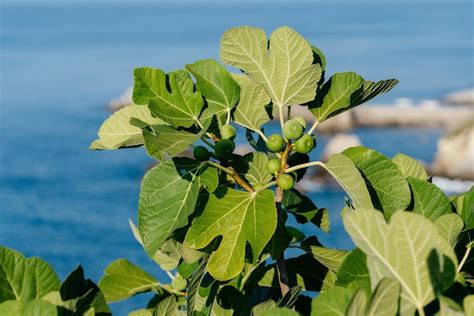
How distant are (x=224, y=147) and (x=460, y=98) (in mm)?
27543

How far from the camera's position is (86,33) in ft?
202

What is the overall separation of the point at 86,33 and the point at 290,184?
6264 cm

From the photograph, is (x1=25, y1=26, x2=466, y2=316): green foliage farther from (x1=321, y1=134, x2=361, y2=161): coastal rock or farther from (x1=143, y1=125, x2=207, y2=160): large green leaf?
(x1=321, y1=134, x2=361, y2=161): coastal rock

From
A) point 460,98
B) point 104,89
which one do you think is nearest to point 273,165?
point 460,98

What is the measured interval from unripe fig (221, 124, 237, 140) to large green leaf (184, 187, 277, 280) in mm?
74

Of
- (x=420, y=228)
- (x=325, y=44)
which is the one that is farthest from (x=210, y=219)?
(x=325, y=44)

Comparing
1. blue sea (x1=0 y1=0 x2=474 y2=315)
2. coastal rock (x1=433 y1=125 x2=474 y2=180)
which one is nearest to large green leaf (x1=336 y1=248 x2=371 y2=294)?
blue sea (x1=0 y1=0 x2=474 y2=315)

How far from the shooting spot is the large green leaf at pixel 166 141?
93 centimetres

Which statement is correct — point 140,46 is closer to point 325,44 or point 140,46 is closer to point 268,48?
point 325,44

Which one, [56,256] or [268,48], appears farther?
[56,256]

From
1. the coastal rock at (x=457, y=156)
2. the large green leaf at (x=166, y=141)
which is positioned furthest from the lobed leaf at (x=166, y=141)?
the coastal rock at (x=457, y=156)

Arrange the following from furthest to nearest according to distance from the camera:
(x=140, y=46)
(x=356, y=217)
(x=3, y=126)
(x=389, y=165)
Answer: (x=140, y=46) < (x=3, y=126) < (x=389, y=165) < (x=356, y=217)

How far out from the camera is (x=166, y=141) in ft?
3.10

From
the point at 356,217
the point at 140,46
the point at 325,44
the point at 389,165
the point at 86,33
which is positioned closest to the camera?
the point at 356,217
